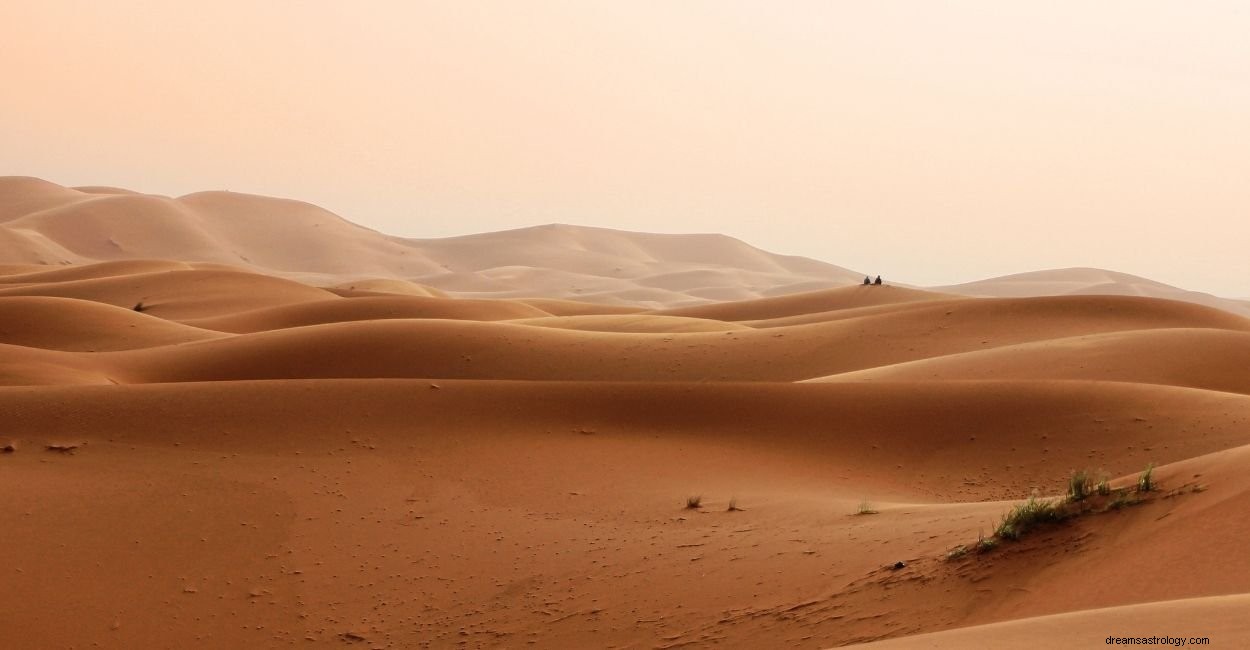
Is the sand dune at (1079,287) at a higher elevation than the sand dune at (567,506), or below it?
higher

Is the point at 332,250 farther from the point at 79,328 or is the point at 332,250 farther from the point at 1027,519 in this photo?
the point at 1027,519

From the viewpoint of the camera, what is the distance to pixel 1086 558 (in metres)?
6.66

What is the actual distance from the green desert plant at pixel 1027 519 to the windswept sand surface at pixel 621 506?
0.46ft

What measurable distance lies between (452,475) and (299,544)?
7.79ft

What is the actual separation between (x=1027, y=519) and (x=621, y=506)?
4.93 meters

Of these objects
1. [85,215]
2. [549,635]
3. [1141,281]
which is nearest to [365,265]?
[85,215]

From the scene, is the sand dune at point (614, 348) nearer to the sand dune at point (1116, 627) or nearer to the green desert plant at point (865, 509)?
the green desert plant at point (865, 509)

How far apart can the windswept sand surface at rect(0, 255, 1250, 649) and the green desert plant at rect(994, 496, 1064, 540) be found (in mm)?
139

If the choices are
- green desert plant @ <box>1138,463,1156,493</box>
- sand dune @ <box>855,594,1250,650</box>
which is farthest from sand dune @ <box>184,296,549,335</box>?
sand dune @ <box>855,594,1250,650</box>

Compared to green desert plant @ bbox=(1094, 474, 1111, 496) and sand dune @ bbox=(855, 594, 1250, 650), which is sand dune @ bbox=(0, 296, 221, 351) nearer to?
green desert plant @ bbox=(1094, 474, 1111, 496)

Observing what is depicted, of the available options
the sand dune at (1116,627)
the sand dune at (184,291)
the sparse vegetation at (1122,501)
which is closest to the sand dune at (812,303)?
the sand dune at (184,291)

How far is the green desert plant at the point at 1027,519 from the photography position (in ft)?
24.0

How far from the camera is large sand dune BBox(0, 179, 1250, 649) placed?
22.8 ft

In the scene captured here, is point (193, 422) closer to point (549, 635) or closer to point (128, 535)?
point (128, 535)
